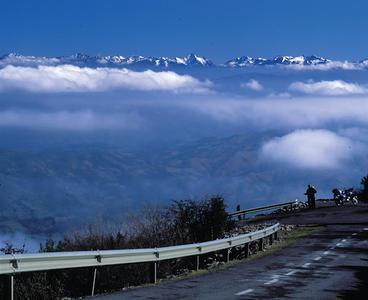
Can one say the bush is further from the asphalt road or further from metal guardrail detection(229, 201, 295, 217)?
metal guardrail detection(229, 201, 295, 217)

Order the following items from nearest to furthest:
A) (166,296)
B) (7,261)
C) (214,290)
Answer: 1. (7,261)
2. (166,296)
3. (214,290)

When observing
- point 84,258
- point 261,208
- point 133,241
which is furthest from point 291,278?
point 261,208

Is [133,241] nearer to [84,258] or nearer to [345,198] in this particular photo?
[84,258]

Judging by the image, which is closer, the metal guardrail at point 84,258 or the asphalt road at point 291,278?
the metal guardrail at point 84,258

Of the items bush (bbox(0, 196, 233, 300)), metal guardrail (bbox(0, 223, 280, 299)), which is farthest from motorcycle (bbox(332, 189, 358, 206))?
metal guardrail (bbox(0, 223, 280, 299))

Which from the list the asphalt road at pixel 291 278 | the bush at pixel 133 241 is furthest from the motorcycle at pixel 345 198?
the asphalt road at pixel 291 278

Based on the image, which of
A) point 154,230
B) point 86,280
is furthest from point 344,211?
point 86,280

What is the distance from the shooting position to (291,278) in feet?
55.6

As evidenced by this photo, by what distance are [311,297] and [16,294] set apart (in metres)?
6.44

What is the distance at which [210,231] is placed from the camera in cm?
2961

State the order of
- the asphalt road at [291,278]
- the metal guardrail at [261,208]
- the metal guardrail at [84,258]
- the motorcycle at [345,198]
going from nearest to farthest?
the metal guardrail at [84,258] < the asphalt road at [291,278] < the metal guardrail at [261,208] < the motorcycle at [345,198]

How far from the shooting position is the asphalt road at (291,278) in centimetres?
1397

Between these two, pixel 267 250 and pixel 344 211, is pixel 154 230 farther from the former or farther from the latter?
pixel 344 211

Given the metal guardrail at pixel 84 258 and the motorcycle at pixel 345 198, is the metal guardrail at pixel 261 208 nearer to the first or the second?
the motorcycle at pixel 345 198
